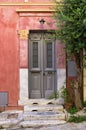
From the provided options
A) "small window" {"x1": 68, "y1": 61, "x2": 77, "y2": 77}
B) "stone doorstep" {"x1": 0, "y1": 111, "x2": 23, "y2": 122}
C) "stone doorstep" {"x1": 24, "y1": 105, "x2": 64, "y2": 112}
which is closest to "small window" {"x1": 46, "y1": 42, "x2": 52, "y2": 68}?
"small window" {"x1": 68, "y1": 61, "x2": 77, "y2": 77}

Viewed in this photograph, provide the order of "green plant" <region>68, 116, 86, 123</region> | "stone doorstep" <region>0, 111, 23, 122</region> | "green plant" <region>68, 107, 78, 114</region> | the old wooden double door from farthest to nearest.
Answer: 1. the old wooden double door
2. "green plant" <region>68, 107, 78, 114</region>
3. "stone doorstep" <region>0, 111, 23, 122</region>
4. "green plant" <region>68, 116, 86, 123</region>

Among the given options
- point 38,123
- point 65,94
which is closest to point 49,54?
point 65,94

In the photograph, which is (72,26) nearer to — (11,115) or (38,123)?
(38,123)

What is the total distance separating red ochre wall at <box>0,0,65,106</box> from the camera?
447 inches

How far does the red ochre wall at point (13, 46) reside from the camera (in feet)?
37.2

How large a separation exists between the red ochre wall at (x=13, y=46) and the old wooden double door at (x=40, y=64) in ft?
1.27

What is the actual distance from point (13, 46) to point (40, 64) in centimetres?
117

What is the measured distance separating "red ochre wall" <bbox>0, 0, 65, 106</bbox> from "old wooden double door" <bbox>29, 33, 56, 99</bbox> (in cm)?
39

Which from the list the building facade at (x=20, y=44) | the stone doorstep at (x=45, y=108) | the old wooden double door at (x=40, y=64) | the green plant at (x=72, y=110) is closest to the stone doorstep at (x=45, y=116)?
the green plant at (x=72, y=110)

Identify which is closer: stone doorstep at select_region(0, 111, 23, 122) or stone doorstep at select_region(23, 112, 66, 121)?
stone doorstep at select_region(23, 112, 66, 121)

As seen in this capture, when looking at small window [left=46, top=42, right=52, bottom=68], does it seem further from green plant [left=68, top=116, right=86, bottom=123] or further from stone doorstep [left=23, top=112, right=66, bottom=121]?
green plant [left=68, top=116, right=86, bottom=123]

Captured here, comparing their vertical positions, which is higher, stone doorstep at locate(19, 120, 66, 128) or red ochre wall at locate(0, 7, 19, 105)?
red ochre wall at locate(0, 7, 19, 105)

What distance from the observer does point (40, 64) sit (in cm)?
1170

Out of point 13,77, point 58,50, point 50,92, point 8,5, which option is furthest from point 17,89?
point 8,5
